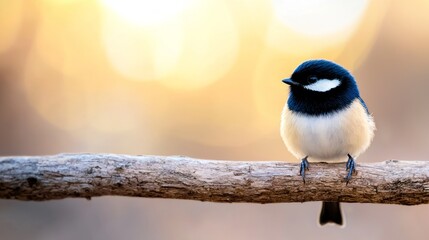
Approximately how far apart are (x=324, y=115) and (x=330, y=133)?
0.11 metres

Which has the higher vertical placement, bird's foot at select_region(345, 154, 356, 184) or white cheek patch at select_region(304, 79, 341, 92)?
white cheek patch at select_region(304, 79, 341, 92)

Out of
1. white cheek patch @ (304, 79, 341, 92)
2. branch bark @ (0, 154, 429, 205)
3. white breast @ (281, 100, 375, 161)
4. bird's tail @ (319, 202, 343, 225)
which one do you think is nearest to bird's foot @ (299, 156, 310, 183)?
branch bark @ (0, 154, 429, 205)

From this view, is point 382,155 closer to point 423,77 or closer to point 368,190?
point 423,77

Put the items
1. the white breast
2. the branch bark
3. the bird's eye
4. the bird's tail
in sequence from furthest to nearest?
1. the bird's tail
2. the bird's eye
3. the white breast
4. the branch bark

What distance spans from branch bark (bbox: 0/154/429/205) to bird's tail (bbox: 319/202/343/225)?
60 centimetres

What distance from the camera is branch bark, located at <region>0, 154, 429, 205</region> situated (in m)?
2.59

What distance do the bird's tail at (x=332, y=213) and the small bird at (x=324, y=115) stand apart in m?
0.38

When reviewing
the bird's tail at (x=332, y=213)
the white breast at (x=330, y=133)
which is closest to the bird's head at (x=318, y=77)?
the white breast at (x=330, y=133)

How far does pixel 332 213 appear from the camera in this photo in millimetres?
3273

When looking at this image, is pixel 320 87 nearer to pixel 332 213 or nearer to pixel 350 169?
pixel 350 169

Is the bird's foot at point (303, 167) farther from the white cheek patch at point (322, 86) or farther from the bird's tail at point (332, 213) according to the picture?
the bird's tail at point (332, 213)

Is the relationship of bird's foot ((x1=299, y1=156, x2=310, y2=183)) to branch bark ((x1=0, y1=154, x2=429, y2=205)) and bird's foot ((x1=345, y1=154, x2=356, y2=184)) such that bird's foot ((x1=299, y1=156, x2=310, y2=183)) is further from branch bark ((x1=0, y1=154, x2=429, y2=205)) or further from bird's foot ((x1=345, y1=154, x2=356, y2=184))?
bird's foot ((x1=345, y1=154, x2=356, y2=184))

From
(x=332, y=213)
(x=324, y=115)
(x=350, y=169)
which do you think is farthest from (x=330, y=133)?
(x=332, y=213)

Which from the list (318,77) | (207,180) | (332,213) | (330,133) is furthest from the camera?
(332,213)
